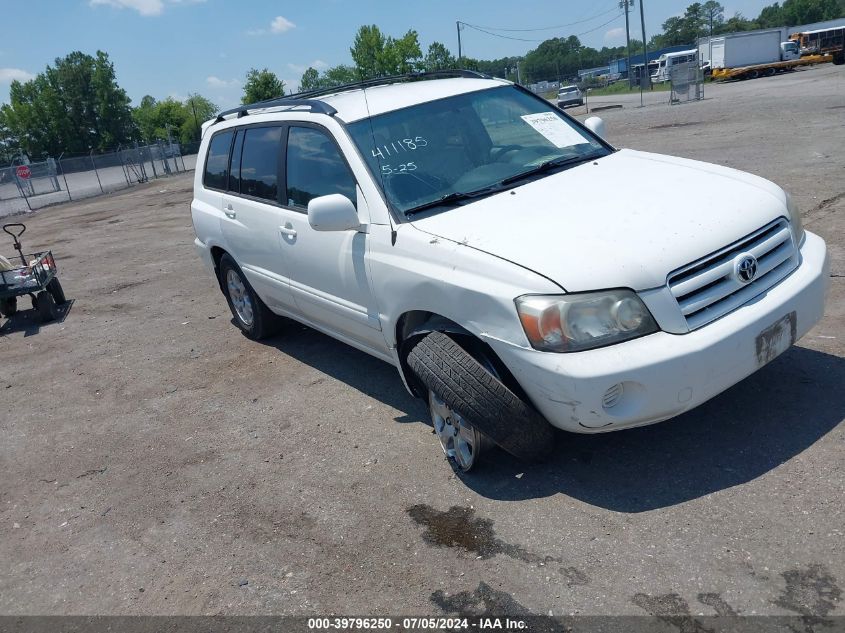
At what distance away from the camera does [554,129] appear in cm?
483

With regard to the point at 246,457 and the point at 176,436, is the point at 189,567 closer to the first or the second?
the point at 246,457

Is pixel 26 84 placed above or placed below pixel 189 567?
above

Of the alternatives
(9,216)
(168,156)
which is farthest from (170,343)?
(168,156)

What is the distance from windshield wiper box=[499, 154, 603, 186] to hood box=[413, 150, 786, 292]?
11 cm

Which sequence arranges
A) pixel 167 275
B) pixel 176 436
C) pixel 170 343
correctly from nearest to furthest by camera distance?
pixel 176 436
pixel 170 343
pixel 167 275

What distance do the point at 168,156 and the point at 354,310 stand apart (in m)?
37.3

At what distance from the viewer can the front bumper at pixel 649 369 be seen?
3.10 metres

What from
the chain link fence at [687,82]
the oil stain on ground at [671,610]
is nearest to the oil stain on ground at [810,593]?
the oil stain on ground at [671,610]

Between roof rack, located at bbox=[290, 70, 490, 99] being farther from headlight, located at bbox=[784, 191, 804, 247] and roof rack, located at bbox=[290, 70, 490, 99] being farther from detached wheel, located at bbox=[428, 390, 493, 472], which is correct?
detached wheel, located at bbox=[428, 390, 493, 472]

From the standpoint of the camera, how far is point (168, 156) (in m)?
38.4

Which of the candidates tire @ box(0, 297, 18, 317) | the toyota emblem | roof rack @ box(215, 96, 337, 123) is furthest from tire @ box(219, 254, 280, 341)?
the toyota emblem

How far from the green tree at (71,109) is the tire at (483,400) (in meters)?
92.7

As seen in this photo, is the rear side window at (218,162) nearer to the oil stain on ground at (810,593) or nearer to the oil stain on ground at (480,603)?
the oil stain on ground at (480,603)

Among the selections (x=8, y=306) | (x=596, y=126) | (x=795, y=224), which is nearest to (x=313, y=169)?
(x=596, y=126)
